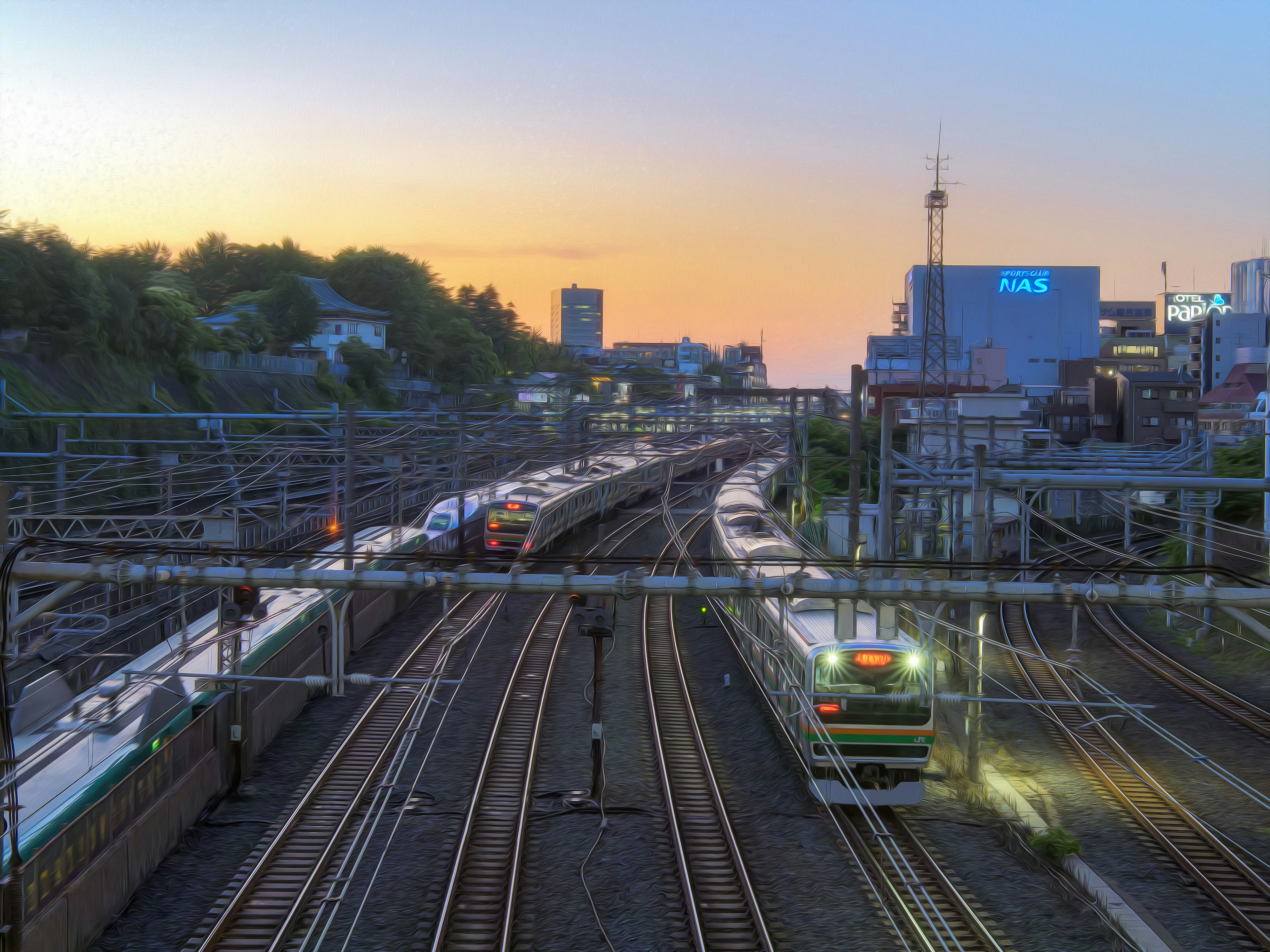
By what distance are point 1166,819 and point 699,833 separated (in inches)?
201

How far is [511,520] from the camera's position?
2414 cm

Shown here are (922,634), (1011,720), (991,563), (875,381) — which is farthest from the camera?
(875,381)

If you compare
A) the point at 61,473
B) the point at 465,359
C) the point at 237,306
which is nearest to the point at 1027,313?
the point at 465,359

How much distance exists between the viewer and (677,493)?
1821 inches

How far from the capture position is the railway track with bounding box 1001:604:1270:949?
30.0ft

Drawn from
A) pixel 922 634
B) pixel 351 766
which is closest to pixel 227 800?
pixel 351 766

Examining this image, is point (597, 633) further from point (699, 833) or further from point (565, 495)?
point (565, 495)

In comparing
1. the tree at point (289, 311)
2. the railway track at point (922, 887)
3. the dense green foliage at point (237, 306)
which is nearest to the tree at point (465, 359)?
the dense green foliage at point (237, 306)

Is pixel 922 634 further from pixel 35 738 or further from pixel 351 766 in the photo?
pixel 35 738

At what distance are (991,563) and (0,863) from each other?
698 cm

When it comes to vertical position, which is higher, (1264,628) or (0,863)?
(1264,628)

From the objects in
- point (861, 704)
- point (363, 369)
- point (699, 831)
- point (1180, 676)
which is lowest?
point (1180, 676)

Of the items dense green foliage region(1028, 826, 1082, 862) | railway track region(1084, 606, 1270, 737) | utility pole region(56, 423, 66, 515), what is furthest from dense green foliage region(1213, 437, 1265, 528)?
utility pole region(56, 423, 66, 515)

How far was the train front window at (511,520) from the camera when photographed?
24062mm
